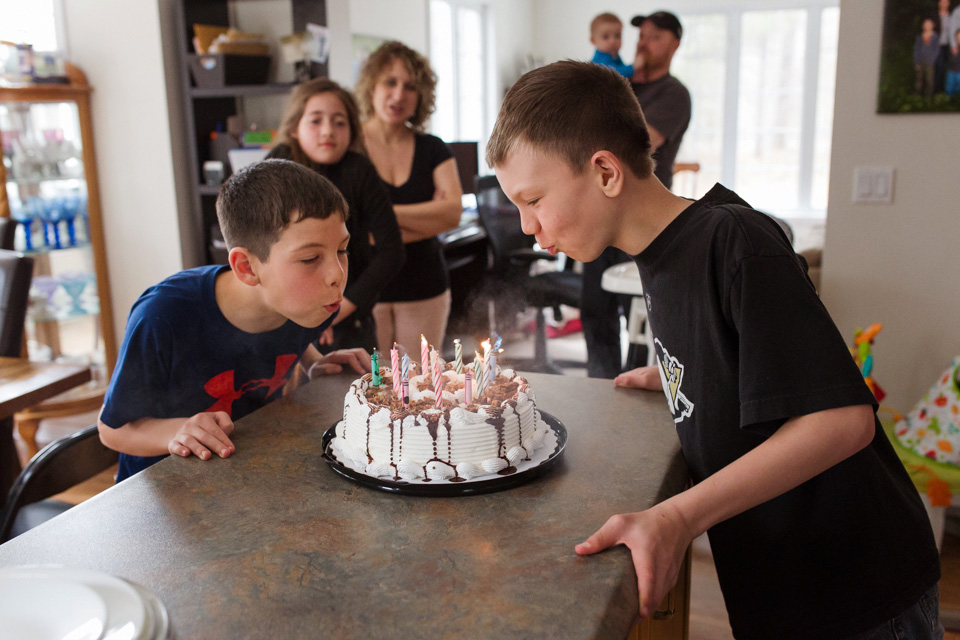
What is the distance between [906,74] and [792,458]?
1.96 meters

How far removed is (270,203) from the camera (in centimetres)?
136

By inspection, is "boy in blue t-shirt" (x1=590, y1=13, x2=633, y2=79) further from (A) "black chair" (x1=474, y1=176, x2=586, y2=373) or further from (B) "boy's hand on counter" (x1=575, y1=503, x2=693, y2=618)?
(B) "boy's hand on counter" (x1=575, y1=503, x2=693, y2=618)

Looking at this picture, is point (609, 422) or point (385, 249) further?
point (385, 249)

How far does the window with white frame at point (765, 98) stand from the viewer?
272 inches

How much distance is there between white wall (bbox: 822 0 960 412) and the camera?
2.43 meters

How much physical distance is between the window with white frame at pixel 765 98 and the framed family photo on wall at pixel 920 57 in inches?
191

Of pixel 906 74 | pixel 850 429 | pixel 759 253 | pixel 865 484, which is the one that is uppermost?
pixel 906 74

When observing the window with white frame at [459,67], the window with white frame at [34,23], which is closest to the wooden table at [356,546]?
the window with white frame at [34,23]

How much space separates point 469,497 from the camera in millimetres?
1009

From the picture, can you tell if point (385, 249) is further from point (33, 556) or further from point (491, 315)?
point (491, 315)

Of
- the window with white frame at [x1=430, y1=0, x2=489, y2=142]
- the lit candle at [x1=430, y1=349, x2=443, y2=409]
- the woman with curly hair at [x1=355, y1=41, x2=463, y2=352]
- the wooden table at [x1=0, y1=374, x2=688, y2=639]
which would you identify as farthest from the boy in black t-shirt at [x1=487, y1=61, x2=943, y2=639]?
the window with white frame at [x1=430, y1=0, x2=489, y2=142]

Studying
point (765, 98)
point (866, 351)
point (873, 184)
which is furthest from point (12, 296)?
point (765, 98)

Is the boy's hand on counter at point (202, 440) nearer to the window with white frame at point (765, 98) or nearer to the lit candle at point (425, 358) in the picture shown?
the lit candle at point (425, 358)

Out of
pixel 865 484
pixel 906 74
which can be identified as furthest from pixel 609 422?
pixel 906 74
